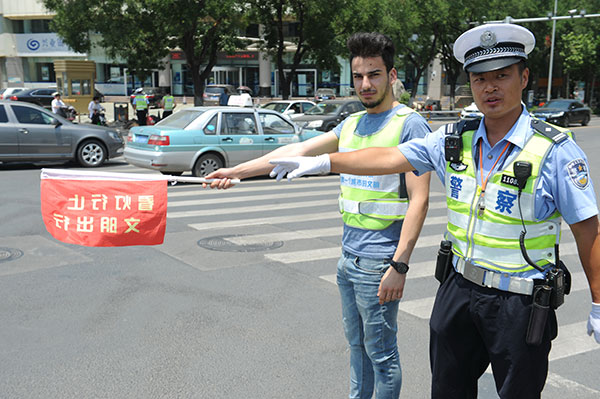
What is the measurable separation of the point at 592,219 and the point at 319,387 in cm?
225

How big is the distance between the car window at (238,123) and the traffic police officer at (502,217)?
35.5 ft

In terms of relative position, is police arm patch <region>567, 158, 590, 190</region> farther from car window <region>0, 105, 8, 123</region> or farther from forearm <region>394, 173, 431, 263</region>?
car window <region>0, 105, 8, 123</region>

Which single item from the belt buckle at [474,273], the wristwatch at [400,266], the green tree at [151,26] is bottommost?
the wristwatch at [400,266]

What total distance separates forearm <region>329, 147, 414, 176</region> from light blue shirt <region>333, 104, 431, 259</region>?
1.28 feet

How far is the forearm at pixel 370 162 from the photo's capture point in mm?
2605

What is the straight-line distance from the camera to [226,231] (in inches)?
333

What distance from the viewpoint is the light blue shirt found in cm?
305

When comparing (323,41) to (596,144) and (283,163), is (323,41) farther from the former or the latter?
(283,163)

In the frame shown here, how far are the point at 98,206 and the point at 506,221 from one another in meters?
1.96

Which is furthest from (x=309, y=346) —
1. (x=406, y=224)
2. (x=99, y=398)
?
(x=406, y=224)

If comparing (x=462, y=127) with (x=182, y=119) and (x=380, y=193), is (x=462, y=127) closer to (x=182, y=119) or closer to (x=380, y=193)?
(x=380, y=193)

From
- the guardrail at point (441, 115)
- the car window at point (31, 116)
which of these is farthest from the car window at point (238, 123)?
the guardrail at point (441, 115)

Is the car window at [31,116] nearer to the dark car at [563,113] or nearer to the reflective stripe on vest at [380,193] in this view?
the reflective stripe on vest at [380,193]

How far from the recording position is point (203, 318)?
5.20 m
